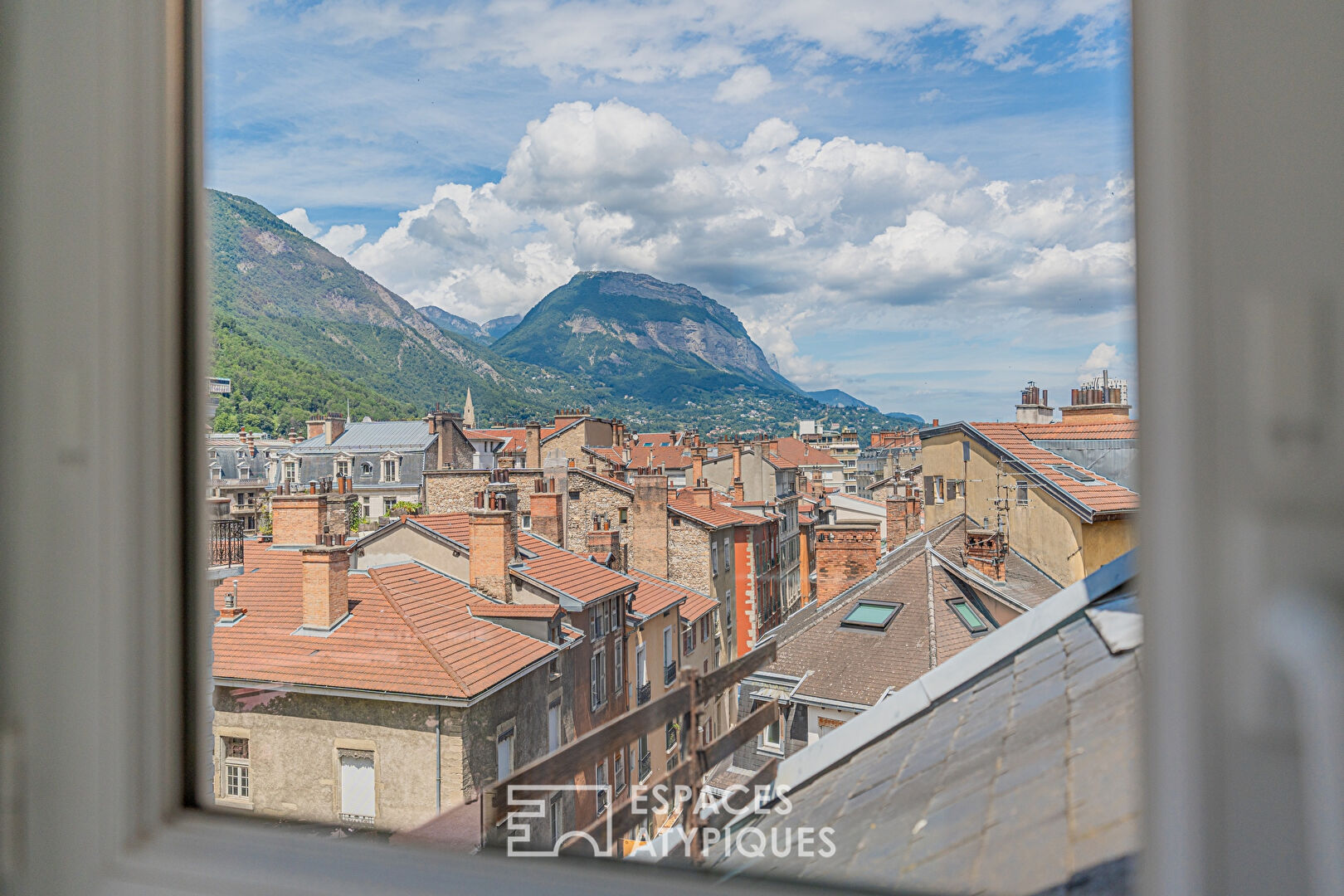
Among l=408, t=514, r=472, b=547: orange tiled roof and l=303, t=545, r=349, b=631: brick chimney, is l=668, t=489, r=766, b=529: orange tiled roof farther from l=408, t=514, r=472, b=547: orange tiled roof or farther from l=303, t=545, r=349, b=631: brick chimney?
l=303, t=545, r=349, b=631: brick chimney

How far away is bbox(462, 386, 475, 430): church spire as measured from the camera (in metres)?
1.09

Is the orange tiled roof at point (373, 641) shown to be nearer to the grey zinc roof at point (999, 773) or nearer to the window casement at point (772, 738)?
the window casement at point (772, 738)

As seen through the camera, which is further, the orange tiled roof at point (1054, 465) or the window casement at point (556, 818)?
the window casement at point (556, 818)

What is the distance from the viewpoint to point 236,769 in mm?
985

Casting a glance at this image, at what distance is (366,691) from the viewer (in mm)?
1067

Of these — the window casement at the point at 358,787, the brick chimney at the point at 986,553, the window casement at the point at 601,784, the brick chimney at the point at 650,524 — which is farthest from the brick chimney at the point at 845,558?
the window casement at the point at 358,787

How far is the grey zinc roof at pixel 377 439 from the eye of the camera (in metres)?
1.10

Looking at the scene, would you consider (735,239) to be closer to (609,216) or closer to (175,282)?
(609,216)

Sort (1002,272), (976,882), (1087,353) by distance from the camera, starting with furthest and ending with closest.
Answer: (1002,272)
(1087,353)
(976,882)

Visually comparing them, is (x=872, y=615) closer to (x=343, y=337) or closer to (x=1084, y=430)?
(x=1084, y=430)

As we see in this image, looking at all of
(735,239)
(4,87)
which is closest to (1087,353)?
(735,239)

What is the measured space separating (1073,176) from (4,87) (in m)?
1.13

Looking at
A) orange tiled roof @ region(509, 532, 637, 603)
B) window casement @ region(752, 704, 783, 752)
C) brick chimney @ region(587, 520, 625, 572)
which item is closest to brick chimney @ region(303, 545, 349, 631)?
orange tiled roof @ region(509, 532, 637, 603)

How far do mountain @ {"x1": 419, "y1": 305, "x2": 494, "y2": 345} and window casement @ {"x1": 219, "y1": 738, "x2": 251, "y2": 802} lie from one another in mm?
620
